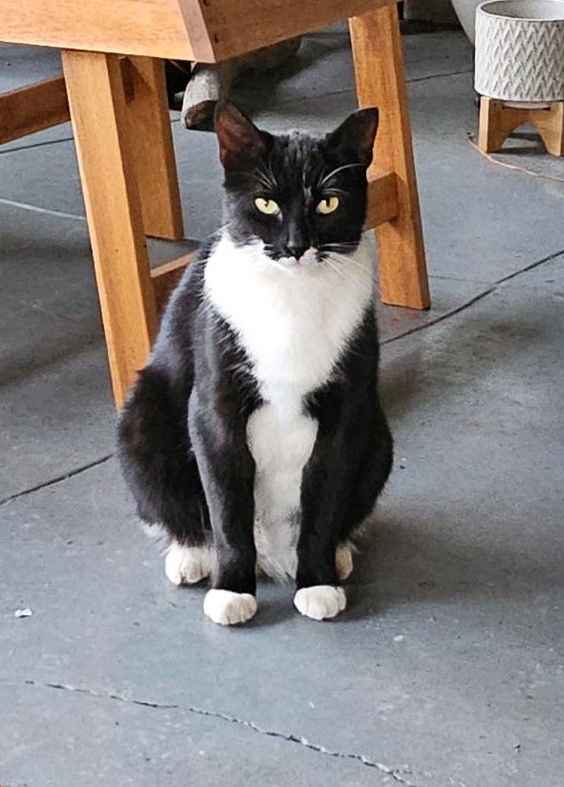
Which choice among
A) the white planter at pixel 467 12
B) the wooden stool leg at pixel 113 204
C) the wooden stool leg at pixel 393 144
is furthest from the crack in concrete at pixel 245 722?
the white planter at pixel 467 12

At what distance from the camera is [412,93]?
420 centimetres

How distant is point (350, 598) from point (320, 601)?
0.25 feet

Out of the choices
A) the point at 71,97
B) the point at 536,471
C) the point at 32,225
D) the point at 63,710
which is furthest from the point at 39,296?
the point at 63,710

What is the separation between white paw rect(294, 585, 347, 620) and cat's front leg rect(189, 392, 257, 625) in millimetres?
64

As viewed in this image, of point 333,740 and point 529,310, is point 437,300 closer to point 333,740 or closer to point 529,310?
point 529,310

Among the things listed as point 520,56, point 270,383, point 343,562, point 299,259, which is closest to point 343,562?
point 343,562

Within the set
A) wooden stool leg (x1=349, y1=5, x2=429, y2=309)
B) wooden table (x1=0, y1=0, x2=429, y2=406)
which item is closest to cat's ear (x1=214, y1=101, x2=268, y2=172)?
wooden table (x1=0, y1=0, x2=429, y2=406)

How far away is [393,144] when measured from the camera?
8.44 ft

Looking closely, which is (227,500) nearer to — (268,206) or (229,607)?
(229,607)

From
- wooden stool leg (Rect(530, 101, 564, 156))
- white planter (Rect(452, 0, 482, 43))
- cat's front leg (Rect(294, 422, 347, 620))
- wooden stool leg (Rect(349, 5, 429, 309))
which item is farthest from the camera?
white planter (Rect(452, 0, 482, 43))

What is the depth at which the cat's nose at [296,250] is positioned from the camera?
60.1 inches

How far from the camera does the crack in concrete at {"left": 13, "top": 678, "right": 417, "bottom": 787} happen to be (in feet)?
4.60

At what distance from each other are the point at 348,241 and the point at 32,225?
171 centimetres

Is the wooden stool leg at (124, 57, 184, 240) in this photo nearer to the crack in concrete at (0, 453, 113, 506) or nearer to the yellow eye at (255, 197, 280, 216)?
the crack in concrete at (0, 453, 113, 506)
